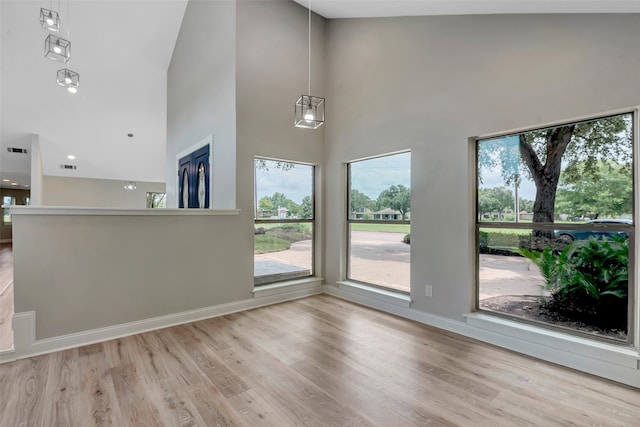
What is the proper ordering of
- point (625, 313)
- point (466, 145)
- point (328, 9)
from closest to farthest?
1. point (625, 313)
2. point (466, 145)
3. point (328, 9)

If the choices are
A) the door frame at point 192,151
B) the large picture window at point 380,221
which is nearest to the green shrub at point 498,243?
the large picture window at point 380,221

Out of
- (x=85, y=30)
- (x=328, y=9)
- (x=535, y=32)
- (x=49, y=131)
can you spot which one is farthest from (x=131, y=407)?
(x=49, y=131)

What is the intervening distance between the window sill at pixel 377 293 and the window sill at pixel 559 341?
0.73 meters

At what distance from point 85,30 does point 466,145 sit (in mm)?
6409

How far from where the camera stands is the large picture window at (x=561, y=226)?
2.30m

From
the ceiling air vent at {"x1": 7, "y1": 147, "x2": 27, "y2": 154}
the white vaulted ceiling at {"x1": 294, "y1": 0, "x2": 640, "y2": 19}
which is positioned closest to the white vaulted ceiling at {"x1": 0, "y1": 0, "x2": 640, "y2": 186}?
the white vaulted ceiling at {"x1": 294, "y1": 0, "x2": 640, "y2": 19}

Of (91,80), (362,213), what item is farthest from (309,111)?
(91,80)

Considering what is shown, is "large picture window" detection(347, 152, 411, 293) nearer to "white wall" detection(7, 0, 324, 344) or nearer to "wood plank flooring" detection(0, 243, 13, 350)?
"white wall" detection(7, 0, 324, 344)

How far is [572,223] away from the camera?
8.14ft

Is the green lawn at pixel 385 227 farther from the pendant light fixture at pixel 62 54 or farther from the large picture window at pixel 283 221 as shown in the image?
the pendant light fixture at pixel 62 54

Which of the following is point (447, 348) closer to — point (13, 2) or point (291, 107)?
point (291, 107)

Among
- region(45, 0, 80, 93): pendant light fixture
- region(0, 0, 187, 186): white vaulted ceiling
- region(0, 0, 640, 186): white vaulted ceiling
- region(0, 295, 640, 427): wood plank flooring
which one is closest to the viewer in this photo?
region(0, 295, 640, 427): wood plank flooring

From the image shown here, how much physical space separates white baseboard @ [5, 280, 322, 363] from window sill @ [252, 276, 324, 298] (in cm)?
A: 7

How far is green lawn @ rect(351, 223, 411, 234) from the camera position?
12.1 feet
